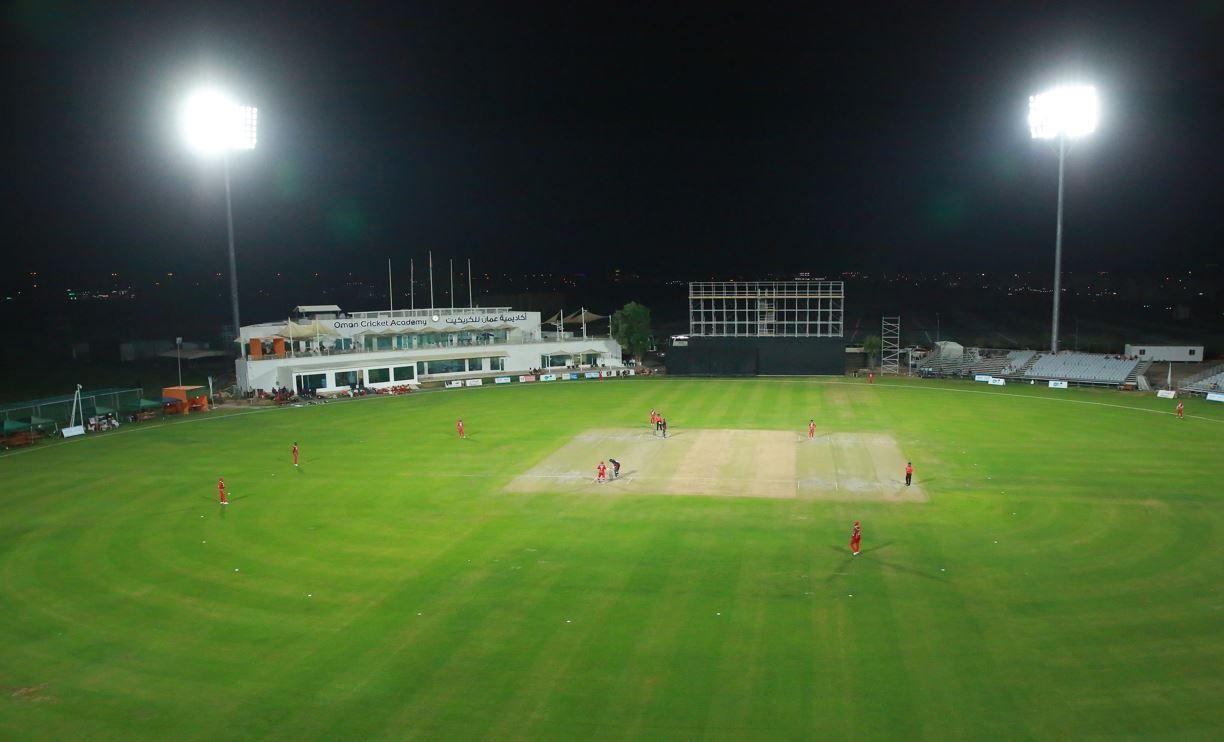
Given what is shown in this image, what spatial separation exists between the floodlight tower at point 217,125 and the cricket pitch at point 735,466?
120 ft

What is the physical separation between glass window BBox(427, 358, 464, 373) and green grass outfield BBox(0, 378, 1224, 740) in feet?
106

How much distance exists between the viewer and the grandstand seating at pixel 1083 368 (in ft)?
200

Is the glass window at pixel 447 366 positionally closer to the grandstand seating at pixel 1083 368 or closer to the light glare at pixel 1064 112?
the grandstand seating at pixel 1083 368

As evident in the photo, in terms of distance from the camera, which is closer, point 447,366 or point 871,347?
point 447,366

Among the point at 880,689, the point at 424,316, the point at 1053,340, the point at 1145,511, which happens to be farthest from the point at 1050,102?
the point at 880,689

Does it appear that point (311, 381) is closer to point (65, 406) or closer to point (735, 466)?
point (65, 406)

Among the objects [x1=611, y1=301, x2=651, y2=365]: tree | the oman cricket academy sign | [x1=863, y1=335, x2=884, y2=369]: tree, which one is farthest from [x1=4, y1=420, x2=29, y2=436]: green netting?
[x1=863, y1=335, x2=884, y2=369]: tree

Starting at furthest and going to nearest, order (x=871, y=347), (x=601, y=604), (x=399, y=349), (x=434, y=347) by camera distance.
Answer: (x=871, y=347)
(x=434, y=347)
(x=399, y=349)
(x=601, y=604)

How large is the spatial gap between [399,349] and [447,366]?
4583mm

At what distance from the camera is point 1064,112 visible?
199ft

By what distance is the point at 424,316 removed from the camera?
243 ft

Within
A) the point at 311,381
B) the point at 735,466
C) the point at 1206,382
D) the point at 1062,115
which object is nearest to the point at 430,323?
the point at 311,381

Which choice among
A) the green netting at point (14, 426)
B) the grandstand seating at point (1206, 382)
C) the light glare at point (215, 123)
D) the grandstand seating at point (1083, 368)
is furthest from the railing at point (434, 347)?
the grandstand seating at point (1206, 382)

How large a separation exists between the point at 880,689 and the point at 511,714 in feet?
24.7
